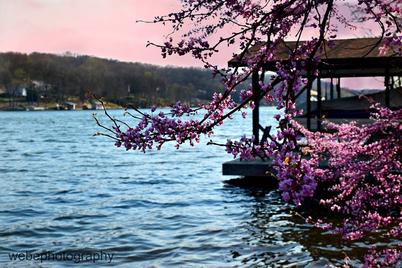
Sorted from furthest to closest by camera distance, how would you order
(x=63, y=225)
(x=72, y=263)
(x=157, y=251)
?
(x=63, y=225)
(x=157, y=251)
(x=72, y=263)

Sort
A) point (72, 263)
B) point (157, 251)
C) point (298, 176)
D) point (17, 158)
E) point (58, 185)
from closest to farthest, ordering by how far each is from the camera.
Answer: point (298, 176) → point (72, 263) → point (157, 251) → point (58, 185) → point (17, 158)

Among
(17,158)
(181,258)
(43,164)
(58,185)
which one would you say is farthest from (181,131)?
(17,158)

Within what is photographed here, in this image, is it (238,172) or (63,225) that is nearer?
(63,225)

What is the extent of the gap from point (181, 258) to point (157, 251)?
91 cm

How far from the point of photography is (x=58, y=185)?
2669cm

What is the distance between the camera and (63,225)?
1667 cm

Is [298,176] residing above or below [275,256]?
above

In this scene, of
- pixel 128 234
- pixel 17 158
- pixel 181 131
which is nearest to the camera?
pixel 181 131

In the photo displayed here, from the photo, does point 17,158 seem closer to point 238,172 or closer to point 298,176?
point 238,172

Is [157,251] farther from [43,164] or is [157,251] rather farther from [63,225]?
[43,164]

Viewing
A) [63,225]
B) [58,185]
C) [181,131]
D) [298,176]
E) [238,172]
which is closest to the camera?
[298,176]

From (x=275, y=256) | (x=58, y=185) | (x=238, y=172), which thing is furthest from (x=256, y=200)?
(x=58, y=185)

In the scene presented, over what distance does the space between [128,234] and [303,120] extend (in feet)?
50.2

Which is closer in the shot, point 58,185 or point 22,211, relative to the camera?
point 22,211
